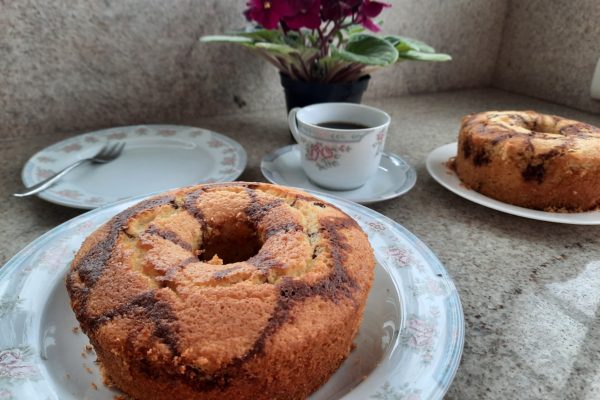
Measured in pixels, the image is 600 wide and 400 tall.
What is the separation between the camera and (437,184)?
1.12 m

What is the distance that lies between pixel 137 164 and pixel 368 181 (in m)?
0.58

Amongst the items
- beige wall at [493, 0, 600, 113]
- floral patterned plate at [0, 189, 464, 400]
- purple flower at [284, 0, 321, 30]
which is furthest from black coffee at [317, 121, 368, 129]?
beige wall at [493, 0, 600, 113]

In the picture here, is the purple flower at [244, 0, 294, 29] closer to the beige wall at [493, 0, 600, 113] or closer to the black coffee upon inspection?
the black coffee

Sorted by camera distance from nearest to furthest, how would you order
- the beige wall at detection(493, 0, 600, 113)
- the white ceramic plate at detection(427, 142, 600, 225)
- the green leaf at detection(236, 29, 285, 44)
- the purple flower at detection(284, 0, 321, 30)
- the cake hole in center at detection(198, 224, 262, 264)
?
the cake hole in center at detection(198, 224, 262, 264)
the white ceramic plate at detection(427, 142, 600, 225)
the purple flower at detection(284, 0, 321, 30)
the green leaf at detection(236, 29, 285, 44)
the beige wall at detection(493, 0, 600, 113)

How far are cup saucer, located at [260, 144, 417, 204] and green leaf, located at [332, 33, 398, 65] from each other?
0.25m

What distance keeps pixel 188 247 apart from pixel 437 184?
711 millimetres

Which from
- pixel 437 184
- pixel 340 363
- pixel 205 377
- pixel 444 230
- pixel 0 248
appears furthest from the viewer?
pixel 437 184

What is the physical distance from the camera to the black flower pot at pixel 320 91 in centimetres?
118

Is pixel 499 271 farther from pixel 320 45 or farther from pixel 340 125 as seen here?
pixel 320 45

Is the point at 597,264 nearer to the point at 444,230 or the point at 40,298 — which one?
the point at 444,230

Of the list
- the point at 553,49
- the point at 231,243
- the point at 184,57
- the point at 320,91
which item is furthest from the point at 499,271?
the point at 553,49

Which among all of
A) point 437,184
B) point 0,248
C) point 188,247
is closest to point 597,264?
point 437,184

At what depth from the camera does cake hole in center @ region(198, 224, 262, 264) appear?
693 mm

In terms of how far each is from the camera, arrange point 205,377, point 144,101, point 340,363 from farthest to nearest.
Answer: point 144,101 < point 340,363 < point 205,377
